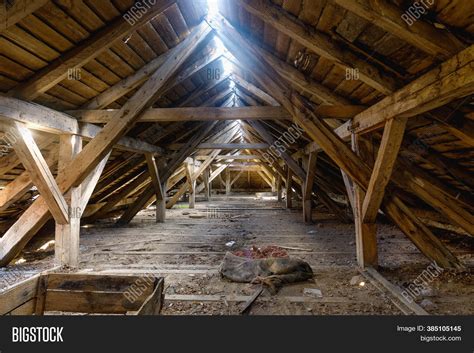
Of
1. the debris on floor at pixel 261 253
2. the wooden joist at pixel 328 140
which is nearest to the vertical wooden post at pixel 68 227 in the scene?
the debris on floor at pixel 261 253

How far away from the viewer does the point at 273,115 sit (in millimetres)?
3754

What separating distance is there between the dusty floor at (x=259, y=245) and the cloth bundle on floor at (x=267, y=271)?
87 mm

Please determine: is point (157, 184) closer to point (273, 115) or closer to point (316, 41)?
point (273, 115)

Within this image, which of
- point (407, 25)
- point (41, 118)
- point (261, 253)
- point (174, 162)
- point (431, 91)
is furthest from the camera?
point (174, 162)

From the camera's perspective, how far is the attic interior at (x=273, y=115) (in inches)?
81.9

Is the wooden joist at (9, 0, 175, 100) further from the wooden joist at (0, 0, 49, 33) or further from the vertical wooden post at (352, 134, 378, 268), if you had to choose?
the vertical wooden post at (352, 134, 378, 268)

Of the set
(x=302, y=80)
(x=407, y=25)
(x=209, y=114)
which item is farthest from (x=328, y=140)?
(x=209, y=114)

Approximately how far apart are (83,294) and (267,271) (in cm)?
184

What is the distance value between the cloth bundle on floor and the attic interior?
0.31 feet

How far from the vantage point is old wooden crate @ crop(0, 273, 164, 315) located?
170 centimetres

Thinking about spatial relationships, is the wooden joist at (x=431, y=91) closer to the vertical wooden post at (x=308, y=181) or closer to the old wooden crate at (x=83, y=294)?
the old wooden crate at (x=83, y=294)

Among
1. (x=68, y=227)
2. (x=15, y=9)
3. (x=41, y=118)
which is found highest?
(x=15, y=9)
